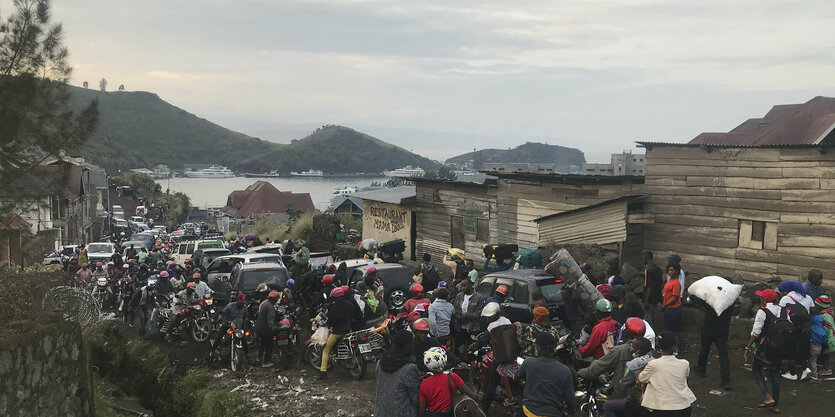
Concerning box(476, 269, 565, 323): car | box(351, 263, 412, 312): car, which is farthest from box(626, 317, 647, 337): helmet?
box(351, 263, 412, 312): car

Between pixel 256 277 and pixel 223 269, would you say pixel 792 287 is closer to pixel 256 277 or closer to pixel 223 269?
pixel 256 277

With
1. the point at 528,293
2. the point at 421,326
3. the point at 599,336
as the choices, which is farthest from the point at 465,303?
the point at 421,326

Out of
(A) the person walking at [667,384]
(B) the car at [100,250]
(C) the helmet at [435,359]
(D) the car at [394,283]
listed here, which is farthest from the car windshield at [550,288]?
(B) the car at [100,250]

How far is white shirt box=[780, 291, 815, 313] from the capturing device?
10344 mm

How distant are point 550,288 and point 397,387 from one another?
6.77m

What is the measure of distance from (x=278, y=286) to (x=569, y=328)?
7293 millimetres

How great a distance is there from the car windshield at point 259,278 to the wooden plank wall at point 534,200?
29.5 feet

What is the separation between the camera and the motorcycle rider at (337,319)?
1255cm

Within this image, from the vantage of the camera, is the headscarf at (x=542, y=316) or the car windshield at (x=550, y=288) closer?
the headscarf at (x=542, y=316)

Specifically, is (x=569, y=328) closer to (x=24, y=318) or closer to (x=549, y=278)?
(x=549, y=278)

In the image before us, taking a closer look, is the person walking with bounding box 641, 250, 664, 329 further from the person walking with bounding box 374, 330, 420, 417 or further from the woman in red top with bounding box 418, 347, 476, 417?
the person walking with bounding box 374, 330, 420, 417

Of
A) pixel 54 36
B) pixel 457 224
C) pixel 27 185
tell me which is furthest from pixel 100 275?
pixel 457 224

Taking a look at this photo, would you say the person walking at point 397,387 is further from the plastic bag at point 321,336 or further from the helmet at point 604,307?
the plastic bag at point 321,336

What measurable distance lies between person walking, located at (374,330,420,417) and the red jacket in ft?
10.6
